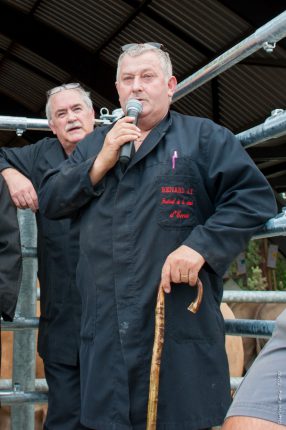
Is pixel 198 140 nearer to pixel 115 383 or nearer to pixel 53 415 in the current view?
pixel 115 383

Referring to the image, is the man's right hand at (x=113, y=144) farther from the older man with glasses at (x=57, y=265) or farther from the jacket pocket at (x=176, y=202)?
the older man with glasses at (x=57, y=265)

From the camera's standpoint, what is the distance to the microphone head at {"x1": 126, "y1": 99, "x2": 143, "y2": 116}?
7.22 feet

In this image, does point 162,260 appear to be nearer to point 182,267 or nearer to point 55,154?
point 182,267

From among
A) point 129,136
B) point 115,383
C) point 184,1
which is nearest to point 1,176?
point 129,136

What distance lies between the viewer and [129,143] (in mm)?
2133

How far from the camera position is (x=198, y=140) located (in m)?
2.21

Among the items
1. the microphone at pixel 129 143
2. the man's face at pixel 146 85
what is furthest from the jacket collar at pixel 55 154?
the microphone at pixel 129 143

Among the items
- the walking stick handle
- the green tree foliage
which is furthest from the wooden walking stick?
the green tree foliage

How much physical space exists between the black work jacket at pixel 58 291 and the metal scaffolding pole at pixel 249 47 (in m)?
0.72

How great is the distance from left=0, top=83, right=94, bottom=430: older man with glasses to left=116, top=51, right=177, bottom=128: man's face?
450mm

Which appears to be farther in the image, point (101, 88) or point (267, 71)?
point (101, 88)

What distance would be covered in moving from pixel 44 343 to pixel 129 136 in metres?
1.00

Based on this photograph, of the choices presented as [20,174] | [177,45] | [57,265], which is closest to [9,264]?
[57,265]

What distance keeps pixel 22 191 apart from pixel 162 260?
0.84 metres
